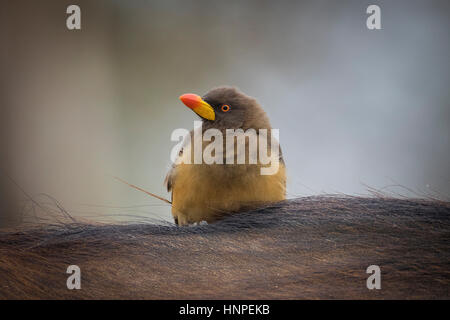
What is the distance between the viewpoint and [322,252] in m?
0.69

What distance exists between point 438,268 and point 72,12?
1371 mm

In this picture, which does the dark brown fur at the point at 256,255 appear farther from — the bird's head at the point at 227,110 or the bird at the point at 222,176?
the bird's head at the point at 227,110

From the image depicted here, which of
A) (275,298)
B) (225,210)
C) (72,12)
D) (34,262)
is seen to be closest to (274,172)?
(225,210)

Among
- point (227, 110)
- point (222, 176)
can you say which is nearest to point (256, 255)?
point (222, 176)

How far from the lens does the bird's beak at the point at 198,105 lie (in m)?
0.91

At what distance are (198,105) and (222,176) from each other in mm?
150

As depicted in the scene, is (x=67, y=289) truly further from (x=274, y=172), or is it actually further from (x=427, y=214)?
(x=427, y=214)

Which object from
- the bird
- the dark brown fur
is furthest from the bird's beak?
the dark brown fur

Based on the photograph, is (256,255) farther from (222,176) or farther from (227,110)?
(227,110)

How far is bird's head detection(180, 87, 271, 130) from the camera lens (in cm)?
93

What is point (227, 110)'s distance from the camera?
94cm

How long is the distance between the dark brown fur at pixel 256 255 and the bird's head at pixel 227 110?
21 centimetres

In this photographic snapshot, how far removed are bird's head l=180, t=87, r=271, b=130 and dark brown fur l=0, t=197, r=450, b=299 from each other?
207 mm
